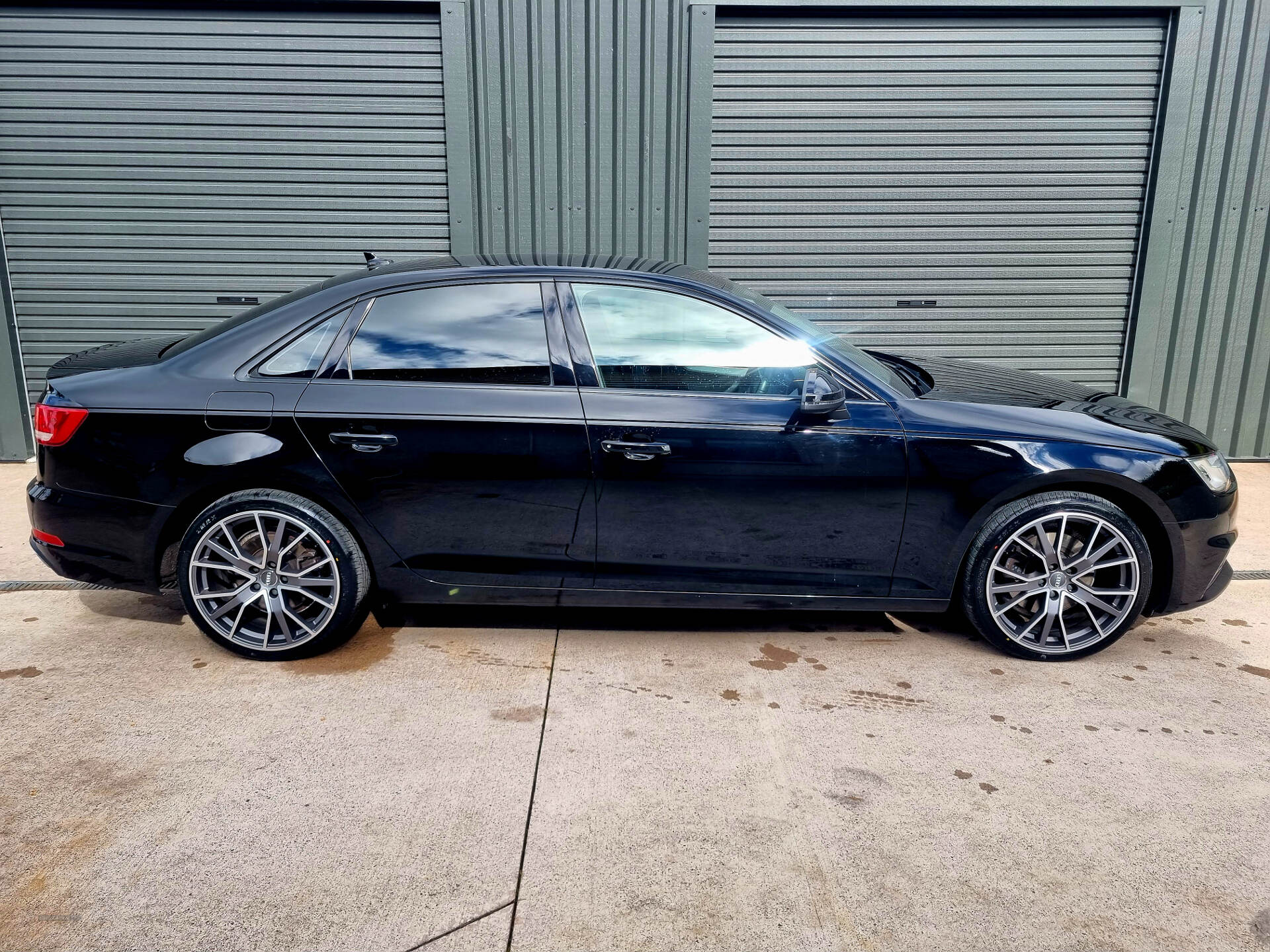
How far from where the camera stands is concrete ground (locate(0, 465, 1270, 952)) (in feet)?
7.47

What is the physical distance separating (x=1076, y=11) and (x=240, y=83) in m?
5.92

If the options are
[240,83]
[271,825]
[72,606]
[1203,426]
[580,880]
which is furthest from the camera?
[1203,426]

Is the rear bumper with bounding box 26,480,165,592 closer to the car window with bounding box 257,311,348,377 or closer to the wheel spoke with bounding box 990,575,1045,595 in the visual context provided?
the car window with bounding box 257,311,348,377

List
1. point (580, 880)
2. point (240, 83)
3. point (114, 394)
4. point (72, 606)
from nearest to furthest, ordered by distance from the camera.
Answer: point (580, 880) → point (114, 394) → point (72, 606) → point (240, 83)

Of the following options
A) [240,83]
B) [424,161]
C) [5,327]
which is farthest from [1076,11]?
[5,327]

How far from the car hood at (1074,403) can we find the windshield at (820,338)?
0.53 ft

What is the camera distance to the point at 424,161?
652 cm

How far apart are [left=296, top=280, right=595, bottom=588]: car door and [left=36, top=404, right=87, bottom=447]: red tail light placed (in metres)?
0.87

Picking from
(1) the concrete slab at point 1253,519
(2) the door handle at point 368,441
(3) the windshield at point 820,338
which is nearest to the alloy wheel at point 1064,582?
(3) the windshield at point 820,338

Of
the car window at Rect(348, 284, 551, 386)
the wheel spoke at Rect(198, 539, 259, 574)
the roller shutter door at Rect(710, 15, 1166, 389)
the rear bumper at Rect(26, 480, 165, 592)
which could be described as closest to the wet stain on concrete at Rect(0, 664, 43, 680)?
the rear bumper at Rect(26, 480, 165, 592)

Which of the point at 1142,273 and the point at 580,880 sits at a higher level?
the point at 1142,273

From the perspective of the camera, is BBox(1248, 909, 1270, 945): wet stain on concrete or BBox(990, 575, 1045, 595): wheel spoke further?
BBox(990, 575, 1045, 595): wheel spoke

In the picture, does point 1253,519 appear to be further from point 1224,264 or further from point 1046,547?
point 1046,547

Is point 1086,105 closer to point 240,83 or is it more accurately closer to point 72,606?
point 240,83
